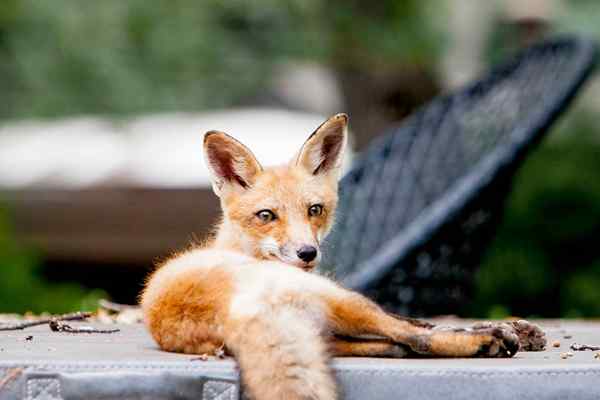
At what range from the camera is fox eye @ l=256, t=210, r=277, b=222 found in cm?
359

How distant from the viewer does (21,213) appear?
11234 mm

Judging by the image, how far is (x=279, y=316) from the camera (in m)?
Answer: 2.65

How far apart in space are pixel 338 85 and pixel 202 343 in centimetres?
613

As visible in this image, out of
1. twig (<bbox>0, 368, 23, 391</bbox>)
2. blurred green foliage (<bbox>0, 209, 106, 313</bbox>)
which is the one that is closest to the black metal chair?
twig (<bbox>0, 368, 23, 391</bbox>)

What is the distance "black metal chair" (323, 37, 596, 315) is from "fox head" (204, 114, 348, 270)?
957 mm

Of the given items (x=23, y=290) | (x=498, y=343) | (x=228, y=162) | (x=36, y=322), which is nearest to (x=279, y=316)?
(x=498, y=343)

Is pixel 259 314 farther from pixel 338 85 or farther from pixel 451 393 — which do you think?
pixel 338 85

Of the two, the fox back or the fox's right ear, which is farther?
the fox's right ear

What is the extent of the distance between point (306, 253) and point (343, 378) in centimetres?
87

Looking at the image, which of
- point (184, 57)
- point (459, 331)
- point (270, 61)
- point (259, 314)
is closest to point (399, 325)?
point (459, 331)

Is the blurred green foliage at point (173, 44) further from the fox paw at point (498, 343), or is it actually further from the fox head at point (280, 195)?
the fox paw at point (498, 343)

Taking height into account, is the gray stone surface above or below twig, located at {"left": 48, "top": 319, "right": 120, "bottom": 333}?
above

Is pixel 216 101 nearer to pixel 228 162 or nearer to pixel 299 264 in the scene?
pixel 228 162

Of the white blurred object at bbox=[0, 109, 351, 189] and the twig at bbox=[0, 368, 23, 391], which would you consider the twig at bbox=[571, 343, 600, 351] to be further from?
the white blurred object at bbox=[0, 109, 351, 189]
